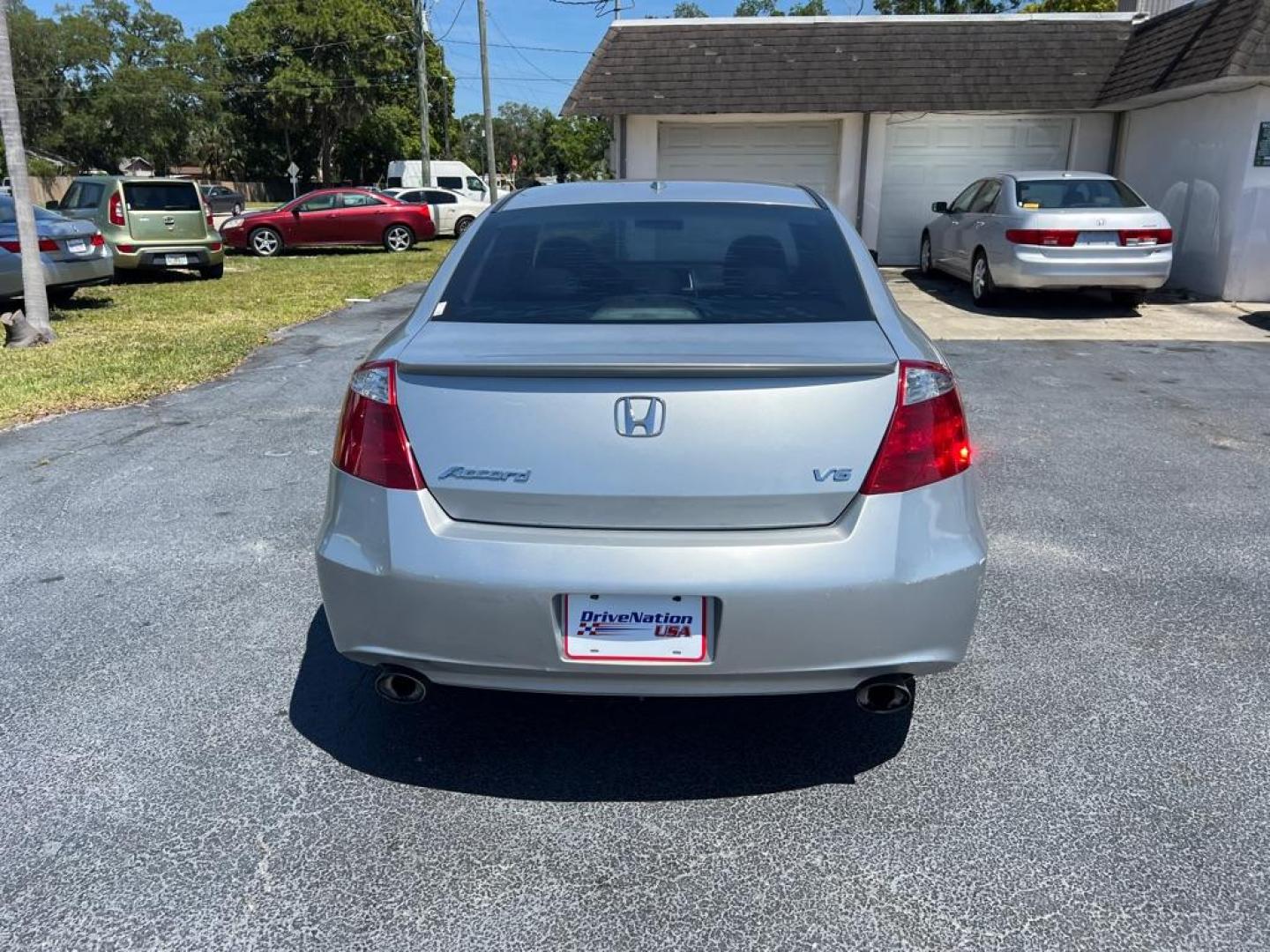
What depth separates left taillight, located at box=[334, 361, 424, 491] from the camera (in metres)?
2.49

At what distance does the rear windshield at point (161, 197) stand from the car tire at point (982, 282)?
11315 millimetres

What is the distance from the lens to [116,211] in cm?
1450

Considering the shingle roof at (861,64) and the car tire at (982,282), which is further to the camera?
the shingle roof at (861,64)

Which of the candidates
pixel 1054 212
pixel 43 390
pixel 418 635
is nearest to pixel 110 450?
pixel 43 390

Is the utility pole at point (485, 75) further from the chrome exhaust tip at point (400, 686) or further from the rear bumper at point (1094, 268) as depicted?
the chrome exhaust tip at point (400, 686)

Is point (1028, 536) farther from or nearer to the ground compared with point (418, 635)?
nearer to the ground

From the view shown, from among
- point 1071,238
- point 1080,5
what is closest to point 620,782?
point 1071,238

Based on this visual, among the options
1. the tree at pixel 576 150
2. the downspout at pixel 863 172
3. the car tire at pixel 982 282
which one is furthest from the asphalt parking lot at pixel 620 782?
the tree at pixel 576 150

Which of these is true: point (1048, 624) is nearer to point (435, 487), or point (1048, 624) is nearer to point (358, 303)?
point (435, 487)

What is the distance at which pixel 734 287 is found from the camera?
3.16 m

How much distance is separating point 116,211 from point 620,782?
14.7 m

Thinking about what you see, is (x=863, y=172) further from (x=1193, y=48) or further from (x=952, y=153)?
(x=1193, y=48)

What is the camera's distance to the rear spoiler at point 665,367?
7.89 feet

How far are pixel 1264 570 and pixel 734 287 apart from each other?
2.73m
